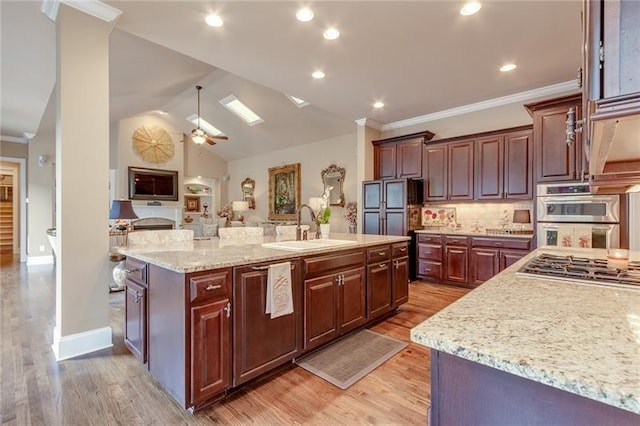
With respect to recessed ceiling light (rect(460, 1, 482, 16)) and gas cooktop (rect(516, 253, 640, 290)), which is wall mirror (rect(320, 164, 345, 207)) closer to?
recessed ceiling light (rect(460, 1, 482, 16))

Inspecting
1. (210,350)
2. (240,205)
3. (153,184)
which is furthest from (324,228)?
(153,184)

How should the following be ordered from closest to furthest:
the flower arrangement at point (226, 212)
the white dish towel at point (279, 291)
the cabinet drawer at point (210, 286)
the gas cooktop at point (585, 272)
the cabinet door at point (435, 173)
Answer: the gas cooktop at point (585, 272), the cabinet drawer at point (210, 286), the white dish towel at point (279, 291), the cabinet door at point (435, 173), the flower arrangement at point (226, 212)

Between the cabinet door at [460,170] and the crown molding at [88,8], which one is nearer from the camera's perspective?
the crown molding at [88,8]

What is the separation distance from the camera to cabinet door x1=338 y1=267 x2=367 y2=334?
269 centimetres

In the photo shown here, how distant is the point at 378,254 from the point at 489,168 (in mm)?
2646

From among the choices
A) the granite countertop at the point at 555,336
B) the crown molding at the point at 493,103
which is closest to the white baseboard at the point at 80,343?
the granite countertop at the point at 555,336

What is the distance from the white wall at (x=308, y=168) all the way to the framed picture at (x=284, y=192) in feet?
0.58

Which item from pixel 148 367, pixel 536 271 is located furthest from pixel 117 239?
pixel 536 271

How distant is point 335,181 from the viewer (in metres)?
7.12

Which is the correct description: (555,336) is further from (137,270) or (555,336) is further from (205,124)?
(205,124)

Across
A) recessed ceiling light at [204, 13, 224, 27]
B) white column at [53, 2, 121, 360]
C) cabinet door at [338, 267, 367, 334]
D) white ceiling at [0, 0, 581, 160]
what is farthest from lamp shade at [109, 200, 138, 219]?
cabinet door at [338, 267, 367, 334]

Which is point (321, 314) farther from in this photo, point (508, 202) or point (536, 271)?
point (508, 202)

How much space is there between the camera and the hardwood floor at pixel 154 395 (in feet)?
5.79

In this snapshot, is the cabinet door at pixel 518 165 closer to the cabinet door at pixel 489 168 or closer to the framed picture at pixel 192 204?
the cabinet door at pixel 489 168
